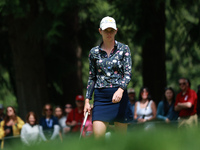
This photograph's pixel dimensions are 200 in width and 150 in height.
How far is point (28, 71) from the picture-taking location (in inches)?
579

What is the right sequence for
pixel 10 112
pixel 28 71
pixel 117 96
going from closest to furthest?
pixel 117 96 → pixel 10 112 → pixel 28 71

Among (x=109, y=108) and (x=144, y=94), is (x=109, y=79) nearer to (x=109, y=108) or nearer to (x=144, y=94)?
(x=109, y=108)

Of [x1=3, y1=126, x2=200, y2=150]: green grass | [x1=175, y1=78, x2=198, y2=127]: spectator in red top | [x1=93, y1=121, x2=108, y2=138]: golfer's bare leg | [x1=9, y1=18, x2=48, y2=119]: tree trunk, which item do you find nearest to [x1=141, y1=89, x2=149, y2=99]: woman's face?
[x1=175, y1=78, x2=198, y2=127]: spectator in red top

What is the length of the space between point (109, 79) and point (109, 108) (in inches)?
13.1

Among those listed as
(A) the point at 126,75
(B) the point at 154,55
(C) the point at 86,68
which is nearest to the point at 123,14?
(B) the point at 154,55

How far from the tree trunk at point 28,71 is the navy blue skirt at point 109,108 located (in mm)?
9033

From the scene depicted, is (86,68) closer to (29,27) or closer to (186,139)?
(29,27)

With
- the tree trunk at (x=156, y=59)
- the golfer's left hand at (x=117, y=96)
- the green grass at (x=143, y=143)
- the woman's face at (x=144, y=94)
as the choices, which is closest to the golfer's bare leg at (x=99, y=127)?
the golfer's left hand at (x=117, y=96)

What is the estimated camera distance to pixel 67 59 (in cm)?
1648

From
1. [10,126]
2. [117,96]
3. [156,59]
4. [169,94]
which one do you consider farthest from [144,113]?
[117,96]

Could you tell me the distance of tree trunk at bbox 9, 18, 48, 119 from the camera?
1444 centimetres

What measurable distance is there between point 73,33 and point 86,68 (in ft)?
37.7

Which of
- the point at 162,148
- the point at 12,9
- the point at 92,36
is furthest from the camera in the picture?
the point at 92,36

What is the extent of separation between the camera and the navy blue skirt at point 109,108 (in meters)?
5.41
